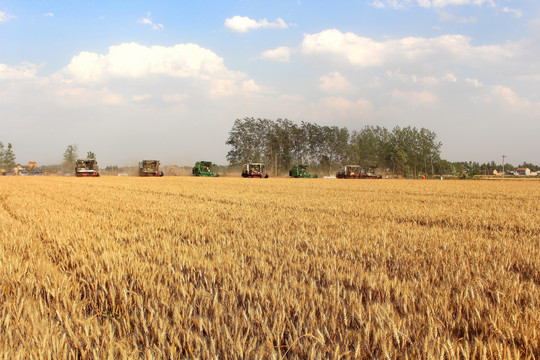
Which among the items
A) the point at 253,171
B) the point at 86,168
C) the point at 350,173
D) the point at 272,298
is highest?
the point at 86,168

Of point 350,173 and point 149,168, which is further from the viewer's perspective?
point 350,173

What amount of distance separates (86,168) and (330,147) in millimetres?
64326

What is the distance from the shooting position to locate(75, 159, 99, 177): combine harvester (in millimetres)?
50906

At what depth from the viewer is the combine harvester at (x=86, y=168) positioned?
2004 inches

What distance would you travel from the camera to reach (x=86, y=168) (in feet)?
174

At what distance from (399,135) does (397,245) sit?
9729 cm

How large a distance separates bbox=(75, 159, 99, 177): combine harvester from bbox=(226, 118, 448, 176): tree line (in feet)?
129

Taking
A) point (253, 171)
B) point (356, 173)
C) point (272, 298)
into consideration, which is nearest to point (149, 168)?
point (253, 171)

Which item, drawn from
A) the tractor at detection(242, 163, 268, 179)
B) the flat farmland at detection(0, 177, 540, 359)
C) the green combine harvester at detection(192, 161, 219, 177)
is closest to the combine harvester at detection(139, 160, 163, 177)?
the green combine harvester at detection(192, 161, 219, 177)

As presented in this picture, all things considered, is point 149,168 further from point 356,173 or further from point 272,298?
point 272,298

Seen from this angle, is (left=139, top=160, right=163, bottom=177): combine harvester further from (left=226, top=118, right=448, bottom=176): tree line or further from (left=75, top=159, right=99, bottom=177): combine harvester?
(left=226, top=118, right=448, bottom=176): tree line

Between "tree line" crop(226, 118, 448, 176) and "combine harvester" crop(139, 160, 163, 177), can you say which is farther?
"tree line" crop(226, 118, 448, 176)

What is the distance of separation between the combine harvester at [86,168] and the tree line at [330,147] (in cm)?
3920

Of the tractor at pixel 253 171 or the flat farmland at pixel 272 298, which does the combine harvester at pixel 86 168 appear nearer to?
the tractor at pixel 253 171
